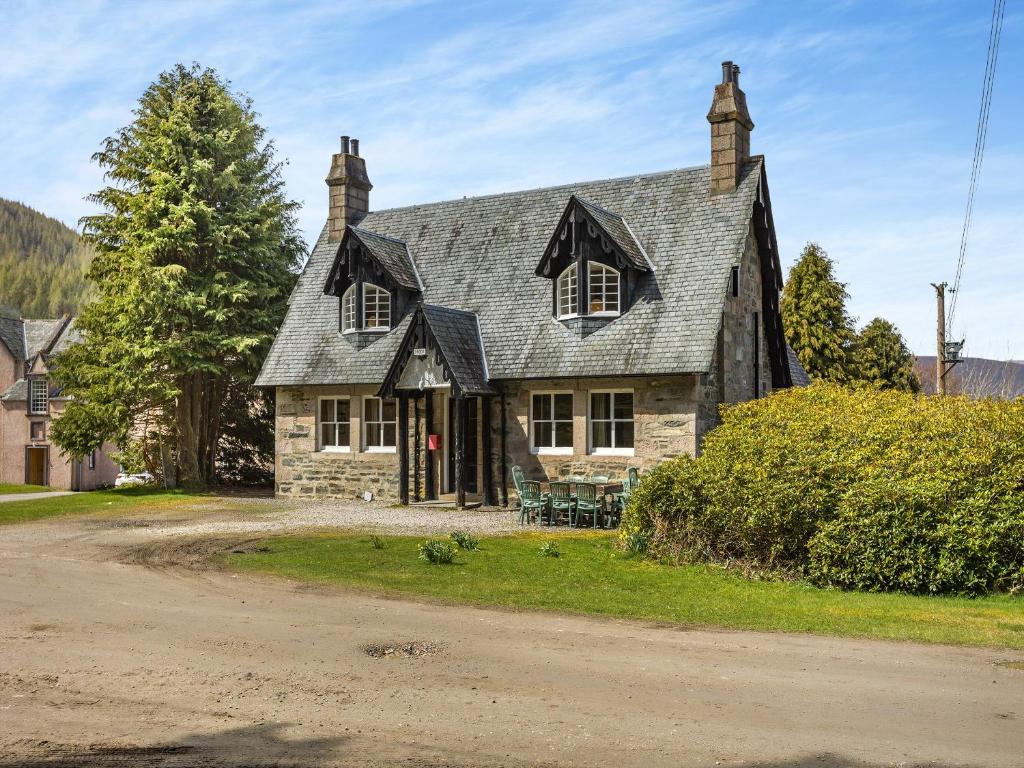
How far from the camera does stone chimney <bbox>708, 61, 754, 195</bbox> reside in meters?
23.8

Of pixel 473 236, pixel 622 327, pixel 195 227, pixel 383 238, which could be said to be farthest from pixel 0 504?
pixel 622 327

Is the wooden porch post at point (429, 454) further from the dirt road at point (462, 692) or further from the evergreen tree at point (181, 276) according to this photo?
the dirt road at point (462, 692)

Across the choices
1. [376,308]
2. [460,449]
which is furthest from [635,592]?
[376,308]

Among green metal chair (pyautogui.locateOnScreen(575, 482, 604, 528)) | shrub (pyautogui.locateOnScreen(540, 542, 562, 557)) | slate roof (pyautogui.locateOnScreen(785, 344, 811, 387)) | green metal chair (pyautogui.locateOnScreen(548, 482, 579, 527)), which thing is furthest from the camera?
slate roof (pyautogui.locateOnScreen(785, 344, 811, 387))

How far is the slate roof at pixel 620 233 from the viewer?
22891mm

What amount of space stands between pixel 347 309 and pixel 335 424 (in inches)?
129

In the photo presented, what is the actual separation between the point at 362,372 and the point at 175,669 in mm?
17356

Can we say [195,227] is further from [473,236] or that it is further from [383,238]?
[473,236]

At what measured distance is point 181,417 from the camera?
31.3 meters

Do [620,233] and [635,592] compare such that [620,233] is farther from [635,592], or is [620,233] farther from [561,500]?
[635,592]

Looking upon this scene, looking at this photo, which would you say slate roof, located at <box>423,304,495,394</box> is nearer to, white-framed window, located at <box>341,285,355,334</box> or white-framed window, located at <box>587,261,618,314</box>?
white-framed window, located at <box>587,261,618,314</box>

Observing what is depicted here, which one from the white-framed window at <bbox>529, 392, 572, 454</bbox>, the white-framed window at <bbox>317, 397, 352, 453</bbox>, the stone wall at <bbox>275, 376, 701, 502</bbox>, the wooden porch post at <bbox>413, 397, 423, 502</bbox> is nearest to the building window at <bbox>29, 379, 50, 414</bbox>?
the stone wall at <bbox>275, 376, 701, 502</bbox>

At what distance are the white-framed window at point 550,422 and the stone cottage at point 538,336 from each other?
5cm

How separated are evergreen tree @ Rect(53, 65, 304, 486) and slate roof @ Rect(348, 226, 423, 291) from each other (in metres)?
5.31
